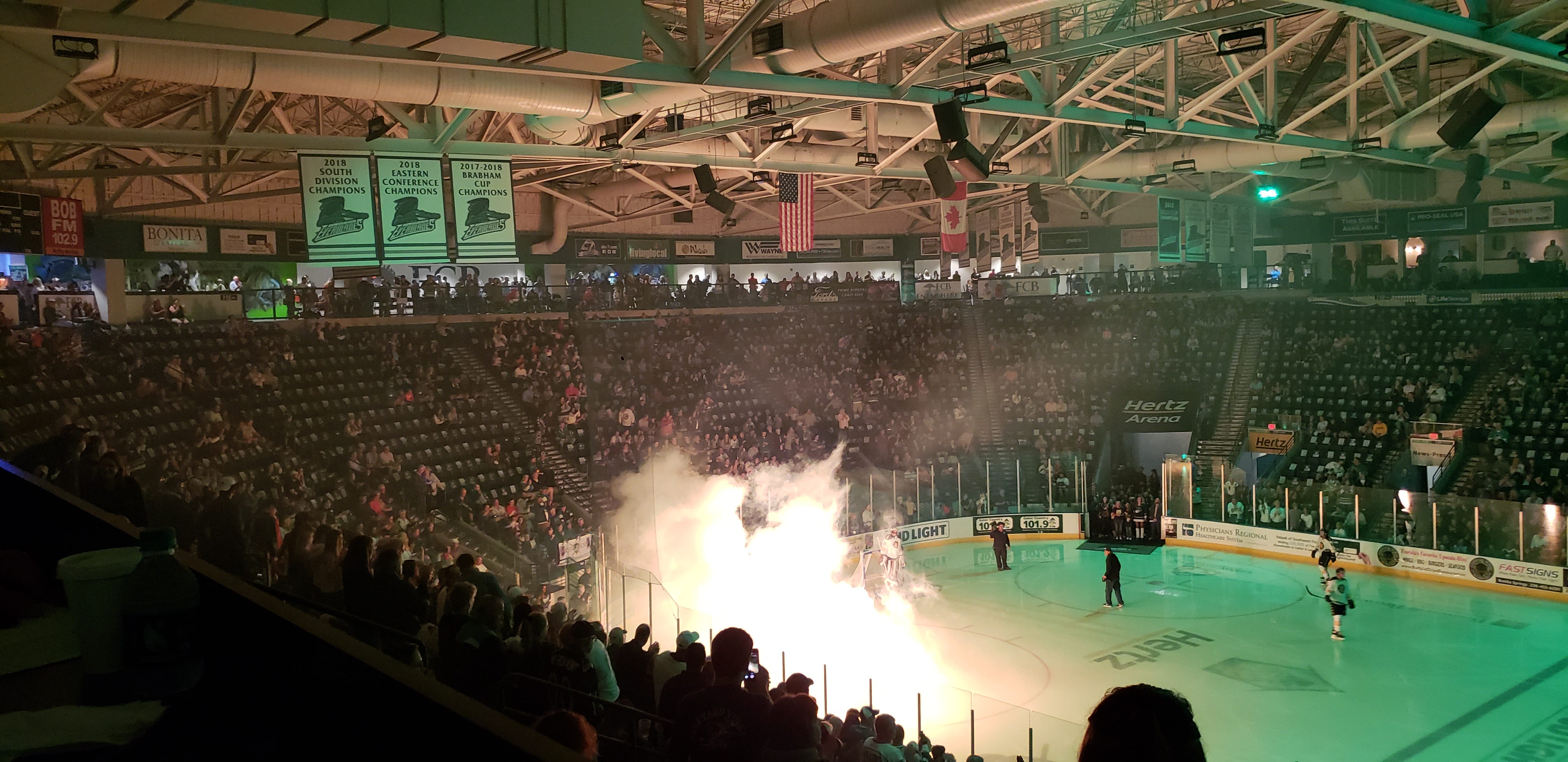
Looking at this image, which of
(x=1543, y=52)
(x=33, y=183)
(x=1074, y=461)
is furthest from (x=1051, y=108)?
(x=33, y=183)

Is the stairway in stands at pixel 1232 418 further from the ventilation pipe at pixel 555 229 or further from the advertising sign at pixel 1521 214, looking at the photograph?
the ventilation pipe at pixel 555 229

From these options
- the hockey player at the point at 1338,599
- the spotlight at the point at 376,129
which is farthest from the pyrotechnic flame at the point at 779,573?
the spotlight at the point at 376,129

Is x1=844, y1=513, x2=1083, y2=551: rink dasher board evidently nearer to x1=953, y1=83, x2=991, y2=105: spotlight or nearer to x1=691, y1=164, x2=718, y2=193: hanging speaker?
x1=691, y1=164, x2=718, y2=193: hanging speaker

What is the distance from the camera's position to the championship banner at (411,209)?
13.2 meters

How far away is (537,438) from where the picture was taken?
22.4 metres

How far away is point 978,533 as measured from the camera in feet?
89.9

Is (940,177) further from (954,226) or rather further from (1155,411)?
(1155,411)

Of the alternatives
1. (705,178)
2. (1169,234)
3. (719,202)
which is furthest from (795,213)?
(1169,234)

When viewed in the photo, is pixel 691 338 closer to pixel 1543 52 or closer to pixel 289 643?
pixel 1543 52

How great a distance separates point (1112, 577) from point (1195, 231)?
34.6 ft

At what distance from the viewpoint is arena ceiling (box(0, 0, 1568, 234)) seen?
9258mm

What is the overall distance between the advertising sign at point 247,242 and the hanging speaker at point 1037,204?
20.2 metres

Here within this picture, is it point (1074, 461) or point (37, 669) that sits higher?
point (37, 669)

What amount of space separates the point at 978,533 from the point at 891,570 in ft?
21.6
